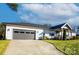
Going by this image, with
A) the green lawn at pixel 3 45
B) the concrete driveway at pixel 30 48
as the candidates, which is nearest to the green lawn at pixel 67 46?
the concrete driveway at pixel 30 48

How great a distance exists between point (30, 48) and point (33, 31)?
0.67 meters

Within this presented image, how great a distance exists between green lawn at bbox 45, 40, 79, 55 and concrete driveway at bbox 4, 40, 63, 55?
0.51 ft

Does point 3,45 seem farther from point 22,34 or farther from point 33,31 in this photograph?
point 33,31

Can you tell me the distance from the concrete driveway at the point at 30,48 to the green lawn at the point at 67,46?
0.51 ft

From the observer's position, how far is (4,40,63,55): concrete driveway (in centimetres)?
808

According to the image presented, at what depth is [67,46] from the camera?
27.1ft

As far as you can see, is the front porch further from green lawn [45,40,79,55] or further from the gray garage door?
the gray garage door

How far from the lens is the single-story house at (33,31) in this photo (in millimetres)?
8273

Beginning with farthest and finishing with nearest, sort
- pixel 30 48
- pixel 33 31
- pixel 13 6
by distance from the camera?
pixel 33 31 < pixel 30 48 < pixel 13 6

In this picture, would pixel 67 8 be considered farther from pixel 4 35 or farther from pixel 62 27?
pixel 4 35

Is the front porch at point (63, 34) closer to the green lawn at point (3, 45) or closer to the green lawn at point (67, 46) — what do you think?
the green lawn at point (67, 46)

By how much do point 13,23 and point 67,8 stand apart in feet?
6.24

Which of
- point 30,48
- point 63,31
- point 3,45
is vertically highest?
point 63,31

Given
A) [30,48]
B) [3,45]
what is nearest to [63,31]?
[30,48]
